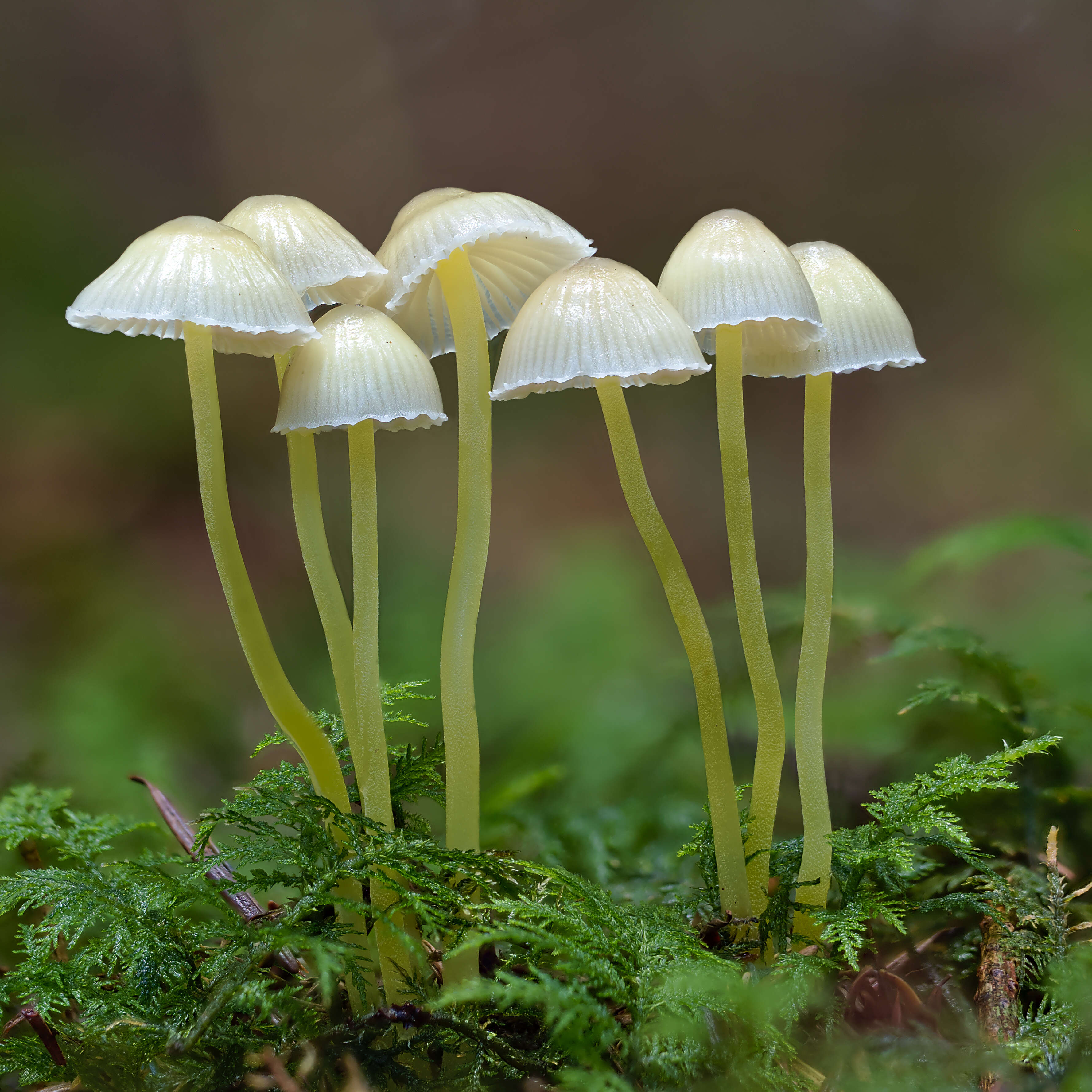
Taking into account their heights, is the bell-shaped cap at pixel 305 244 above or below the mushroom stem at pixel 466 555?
above

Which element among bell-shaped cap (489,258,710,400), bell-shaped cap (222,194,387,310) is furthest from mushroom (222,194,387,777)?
bell-shaped cap (489,258,710,400)

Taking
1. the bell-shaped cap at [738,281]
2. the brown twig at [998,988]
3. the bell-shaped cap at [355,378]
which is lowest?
the brown twig at [998,988]

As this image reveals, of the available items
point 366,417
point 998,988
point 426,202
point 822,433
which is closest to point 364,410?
point 366,417

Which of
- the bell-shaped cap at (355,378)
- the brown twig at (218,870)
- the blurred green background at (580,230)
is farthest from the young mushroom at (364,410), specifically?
the blurred green background at (580,230)

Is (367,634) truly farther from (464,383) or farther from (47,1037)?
(47,1037)

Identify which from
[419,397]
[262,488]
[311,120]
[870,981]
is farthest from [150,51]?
[870,981]

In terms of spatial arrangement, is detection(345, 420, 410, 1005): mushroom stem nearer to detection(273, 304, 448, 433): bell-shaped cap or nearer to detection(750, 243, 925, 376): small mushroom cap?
detection(273, 304, 448, 433): bell-shaped cap

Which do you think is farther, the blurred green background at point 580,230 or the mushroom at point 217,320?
the blurred green background at point 580,230

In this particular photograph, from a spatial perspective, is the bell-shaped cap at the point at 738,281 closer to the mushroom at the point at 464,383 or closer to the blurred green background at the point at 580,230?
the mushroom at the point at 464,383
